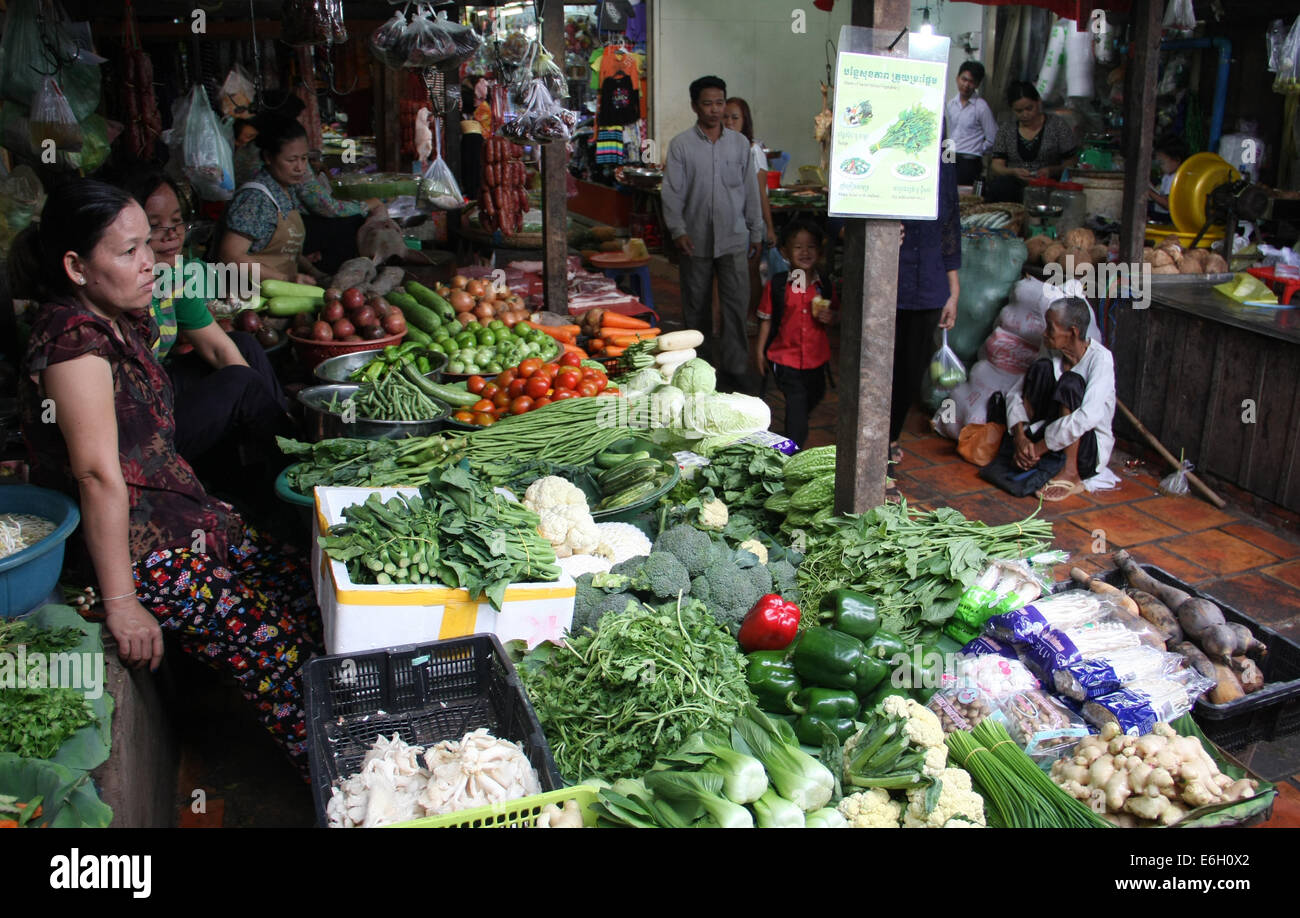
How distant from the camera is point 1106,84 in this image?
10.9m

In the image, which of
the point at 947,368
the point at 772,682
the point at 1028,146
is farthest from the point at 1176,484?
the point at 1028,146

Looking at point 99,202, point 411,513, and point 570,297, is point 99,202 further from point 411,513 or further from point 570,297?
point 570,297

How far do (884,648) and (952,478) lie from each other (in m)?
3.64

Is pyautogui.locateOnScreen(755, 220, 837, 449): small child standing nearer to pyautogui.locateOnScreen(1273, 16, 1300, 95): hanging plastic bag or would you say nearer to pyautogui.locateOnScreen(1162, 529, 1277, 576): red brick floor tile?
pyautogui.locateOnScreen(1162, 529, 1277, 576): red brick floor tile

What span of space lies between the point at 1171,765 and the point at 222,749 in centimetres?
308

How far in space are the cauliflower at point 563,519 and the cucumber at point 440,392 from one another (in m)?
1.19

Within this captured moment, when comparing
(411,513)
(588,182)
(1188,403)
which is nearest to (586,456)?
(411,513)

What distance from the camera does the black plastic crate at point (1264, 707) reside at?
3.05 metres

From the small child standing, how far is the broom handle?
2048mm

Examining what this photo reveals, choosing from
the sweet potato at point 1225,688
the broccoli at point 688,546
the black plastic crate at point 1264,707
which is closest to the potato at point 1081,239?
the black plastic crate at point 1264,707

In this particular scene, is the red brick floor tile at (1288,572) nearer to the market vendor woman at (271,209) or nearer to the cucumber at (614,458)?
the cucumber at (614,458)

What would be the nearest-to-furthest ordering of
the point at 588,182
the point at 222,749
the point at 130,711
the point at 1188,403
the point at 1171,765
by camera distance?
1. the point at 1171,765
2. the point at 130,711
3. the point at 222,749
4. the point at 1188,403
5. the point at 588,182

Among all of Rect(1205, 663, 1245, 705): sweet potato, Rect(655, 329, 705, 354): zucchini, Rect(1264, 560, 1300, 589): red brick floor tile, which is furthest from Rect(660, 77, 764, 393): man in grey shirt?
Rect(1205, 663, 1245, 705): sweet potato
